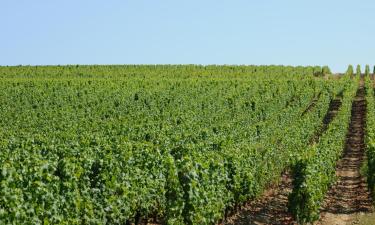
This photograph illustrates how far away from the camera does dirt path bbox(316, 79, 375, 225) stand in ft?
67.4

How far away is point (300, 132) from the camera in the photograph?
97.7 feet

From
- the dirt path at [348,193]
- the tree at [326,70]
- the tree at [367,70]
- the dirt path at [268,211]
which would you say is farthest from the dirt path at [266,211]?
the tree at [326,70]

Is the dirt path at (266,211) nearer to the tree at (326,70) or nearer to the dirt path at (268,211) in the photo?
the dirt path at (268,211)

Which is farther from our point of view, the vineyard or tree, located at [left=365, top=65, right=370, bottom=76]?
tree, located at [left=365, top=65, right=370, bottom=76]

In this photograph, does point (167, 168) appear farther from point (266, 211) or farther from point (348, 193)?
point (348, 193)

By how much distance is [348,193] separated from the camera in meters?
24.1

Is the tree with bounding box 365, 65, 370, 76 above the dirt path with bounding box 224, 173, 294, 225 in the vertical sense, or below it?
above

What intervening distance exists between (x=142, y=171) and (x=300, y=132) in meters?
14.2

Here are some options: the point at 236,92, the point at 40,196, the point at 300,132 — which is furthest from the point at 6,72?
the point at 40,196

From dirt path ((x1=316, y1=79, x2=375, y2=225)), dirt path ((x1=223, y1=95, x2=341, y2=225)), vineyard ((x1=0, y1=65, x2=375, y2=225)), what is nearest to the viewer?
vineyard ((x1=0, y1=65, x2=375, y2=225))

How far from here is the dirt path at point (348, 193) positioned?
808 inches

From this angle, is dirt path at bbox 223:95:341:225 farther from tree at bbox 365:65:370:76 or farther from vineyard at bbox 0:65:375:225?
tree at bbox 365:65:370:76

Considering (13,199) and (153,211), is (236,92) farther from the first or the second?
(13,199)

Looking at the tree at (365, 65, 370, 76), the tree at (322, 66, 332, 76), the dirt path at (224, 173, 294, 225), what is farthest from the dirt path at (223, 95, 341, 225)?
the tree at (322, 66, 332, 76)
